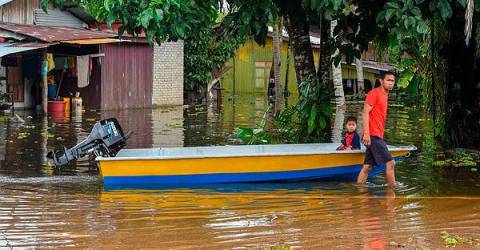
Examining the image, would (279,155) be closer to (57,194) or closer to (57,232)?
(57,194)

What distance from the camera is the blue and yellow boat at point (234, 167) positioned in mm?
10992

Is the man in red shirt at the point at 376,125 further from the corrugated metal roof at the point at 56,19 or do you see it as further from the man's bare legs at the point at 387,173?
the corrugated metal roof at the point at 56,19

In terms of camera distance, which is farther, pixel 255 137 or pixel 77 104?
pixel 77 104

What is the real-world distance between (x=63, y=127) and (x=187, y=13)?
36.0 feet

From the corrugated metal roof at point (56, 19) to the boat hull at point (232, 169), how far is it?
53.0 feet

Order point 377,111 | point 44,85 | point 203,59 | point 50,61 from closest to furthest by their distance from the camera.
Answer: point 377,111
point 44,85
point 50,61
point 203,59

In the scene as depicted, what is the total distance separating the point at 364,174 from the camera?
11.2 meters

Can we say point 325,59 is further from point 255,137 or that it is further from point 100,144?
point 100,144

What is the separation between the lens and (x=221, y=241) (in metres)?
7.60

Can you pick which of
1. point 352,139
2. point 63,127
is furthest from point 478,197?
point 63,127

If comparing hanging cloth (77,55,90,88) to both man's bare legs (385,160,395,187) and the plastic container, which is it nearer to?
the plastic container

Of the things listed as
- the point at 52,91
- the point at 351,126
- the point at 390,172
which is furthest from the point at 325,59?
the point at 52,91

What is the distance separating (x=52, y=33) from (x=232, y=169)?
1417 cm

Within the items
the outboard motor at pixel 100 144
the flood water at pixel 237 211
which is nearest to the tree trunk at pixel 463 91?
the flood water at pixel 237 211
